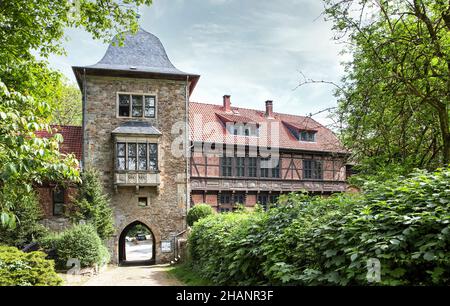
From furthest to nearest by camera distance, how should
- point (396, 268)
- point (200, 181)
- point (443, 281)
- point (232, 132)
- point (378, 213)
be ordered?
1. point (232, 132)
2. point (200, 181)
3. point (378, 213)
4. point (396, 268)
5. point (443, 281)

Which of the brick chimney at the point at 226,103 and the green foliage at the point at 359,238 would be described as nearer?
the green foliage at the point at 359,238

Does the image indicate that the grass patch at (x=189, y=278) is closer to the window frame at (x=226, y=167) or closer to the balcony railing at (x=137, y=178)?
the balcony railing at (x=137, y=178)

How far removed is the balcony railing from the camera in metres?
20.3

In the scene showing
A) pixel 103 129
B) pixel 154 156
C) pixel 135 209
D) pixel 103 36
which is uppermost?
pixel 103 36

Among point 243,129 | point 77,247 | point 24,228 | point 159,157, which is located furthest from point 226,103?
point 77,247

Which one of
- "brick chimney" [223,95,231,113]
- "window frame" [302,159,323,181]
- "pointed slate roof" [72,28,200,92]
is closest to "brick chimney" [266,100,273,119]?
"brick chimney" [223,95,231,113]

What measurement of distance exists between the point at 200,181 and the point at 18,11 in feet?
48.2

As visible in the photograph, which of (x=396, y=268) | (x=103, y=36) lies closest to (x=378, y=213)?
(x=396, y=268)

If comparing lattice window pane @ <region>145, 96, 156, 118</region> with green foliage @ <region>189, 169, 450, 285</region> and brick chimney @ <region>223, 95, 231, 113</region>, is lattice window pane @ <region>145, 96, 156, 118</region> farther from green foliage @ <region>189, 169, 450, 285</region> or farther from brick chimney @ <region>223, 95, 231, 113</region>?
green foliage @ <region>189, 169, 450, 285</region>

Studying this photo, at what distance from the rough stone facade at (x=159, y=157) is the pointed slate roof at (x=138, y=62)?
40 centimetres

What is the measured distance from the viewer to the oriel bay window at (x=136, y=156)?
20.6 metres

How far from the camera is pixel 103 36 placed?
1283cm

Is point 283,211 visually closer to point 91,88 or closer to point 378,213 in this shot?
point 378,213

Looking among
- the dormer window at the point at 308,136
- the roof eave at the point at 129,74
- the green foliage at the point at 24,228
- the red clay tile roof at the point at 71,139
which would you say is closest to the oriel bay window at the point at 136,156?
the red clay tile roof at the point at 71,139
